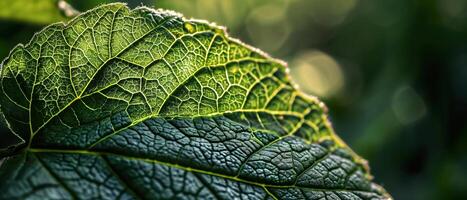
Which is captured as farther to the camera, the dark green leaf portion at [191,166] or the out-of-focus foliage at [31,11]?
the out-of-focus foliage at [31,11]

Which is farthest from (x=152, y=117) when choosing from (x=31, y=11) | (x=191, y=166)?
(x=31, y=11)

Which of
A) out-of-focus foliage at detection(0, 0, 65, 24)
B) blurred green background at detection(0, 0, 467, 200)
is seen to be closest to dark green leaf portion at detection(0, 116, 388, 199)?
out-of-focus foliage at detection(0, 0, 65, 24)

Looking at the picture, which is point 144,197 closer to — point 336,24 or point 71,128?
point 71,128

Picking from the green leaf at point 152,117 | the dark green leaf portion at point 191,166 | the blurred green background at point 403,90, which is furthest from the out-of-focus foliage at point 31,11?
the blurred green background at point 403,90

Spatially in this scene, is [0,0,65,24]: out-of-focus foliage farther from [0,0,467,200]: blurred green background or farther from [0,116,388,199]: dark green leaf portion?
[0,0,467,200]: blurred green background

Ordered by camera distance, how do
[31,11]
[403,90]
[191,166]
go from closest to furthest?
[191,166], [31,11], [403,90]

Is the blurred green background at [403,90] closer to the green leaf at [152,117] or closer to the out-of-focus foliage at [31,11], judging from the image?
the out-of-focus foliage at [31,11]

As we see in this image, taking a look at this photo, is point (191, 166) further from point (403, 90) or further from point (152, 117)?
point (403, 90)

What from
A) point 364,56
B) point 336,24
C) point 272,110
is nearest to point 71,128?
point 272,110
